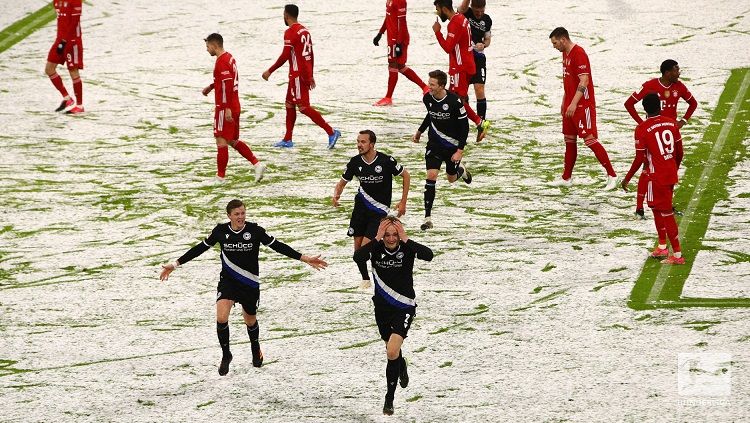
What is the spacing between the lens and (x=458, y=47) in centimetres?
2048

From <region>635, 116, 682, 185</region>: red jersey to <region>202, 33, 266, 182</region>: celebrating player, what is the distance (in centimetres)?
654

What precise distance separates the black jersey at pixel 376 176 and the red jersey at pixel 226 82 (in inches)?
187

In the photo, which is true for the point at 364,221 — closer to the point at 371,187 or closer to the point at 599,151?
the point at 371,187

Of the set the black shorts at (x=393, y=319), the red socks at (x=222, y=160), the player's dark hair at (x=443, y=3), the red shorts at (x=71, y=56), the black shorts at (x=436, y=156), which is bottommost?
the red socks at (x=222, y=160)

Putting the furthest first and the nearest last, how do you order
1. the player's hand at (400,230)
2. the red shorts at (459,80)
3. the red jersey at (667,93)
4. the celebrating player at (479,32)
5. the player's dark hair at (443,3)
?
1. the celebrating player at (479,32)
2. the red shorts at (459,80)
3. the player's dark hair at (443,3)
4. the red jersey at (667,93)
5. the player's hand at (400,230)

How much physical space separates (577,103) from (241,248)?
7.00 meters

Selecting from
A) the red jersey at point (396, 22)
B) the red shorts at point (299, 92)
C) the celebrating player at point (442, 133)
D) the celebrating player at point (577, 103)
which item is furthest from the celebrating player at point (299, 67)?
the celebrating player at point (577, 103)

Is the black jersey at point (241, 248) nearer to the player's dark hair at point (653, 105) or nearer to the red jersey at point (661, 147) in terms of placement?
the red jersey at point (661, 147)

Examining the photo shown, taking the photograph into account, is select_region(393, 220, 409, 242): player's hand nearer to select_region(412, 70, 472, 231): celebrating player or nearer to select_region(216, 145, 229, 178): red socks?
select_region(412, 70, 472, 231): celebrating player

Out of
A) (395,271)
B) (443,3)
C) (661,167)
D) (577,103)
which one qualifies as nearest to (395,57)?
(443,3)

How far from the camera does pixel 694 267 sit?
15.0 meters

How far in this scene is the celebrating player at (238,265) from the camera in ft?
40.9

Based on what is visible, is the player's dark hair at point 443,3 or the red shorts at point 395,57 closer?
the player's dark hair at point 443,3

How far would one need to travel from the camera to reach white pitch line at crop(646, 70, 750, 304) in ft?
47.4
